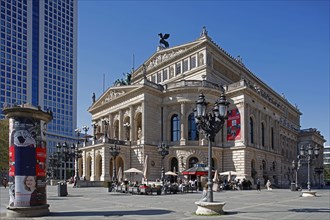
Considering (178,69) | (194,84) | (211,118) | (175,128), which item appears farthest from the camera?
(178,69)

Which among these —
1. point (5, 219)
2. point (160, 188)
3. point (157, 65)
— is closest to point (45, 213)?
point (5, 219)

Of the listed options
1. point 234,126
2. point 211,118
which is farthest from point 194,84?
point 211,118

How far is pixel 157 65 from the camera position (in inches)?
2699

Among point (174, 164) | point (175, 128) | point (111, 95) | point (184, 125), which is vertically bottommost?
point (174, 164)

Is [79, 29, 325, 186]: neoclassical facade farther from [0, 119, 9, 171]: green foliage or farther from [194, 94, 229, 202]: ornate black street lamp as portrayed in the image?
[194, 94, 229, 202]: ornate black street lamp

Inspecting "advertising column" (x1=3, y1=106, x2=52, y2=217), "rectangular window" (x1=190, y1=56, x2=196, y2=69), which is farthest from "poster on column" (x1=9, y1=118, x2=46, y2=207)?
"rectangular window" (x1=190, y1=56, x2=196, y2=69)

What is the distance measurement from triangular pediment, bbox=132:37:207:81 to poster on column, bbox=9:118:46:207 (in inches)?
1753

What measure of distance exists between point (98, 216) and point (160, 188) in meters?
18.7

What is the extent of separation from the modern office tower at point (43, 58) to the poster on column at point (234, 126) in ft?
248

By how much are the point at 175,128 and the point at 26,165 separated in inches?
1582

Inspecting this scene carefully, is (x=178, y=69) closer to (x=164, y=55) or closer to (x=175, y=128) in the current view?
(x=164, y=55)

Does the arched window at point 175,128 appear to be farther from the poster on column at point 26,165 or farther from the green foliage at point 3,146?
the poster on column at point 26,165

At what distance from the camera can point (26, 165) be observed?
1606 cm

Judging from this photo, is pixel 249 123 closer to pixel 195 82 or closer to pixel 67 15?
pixel 195 82
